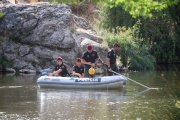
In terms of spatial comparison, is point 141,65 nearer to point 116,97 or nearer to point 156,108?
point 116,97

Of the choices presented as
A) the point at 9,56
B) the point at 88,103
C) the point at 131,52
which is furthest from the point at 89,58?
the point at 131,52

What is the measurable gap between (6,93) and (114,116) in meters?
5.69

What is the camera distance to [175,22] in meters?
35.3

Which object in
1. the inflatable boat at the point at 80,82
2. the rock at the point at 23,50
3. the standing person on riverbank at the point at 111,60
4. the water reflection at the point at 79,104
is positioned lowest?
the water reflection at the point at 79,104

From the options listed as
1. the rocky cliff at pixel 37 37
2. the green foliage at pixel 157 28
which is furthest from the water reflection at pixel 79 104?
the green foliage at pixel 157 28

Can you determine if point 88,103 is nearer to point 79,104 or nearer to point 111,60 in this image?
point 79,104

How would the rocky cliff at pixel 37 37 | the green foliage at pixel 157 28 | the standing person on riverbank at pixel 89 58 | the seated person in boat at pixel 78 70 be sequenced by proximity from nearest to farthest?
the seated person in boat at pixel 78 70 → the standing person on riverbank at pixel 89 58 → the rocky cliff at pixel 37 37 → the green foliage at pixel 157 28


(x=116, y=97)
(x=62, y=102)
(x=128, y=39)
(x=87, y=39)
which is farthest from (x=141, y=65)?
(x=62, y=102)

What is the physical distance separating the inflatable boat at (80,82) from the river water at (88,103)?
39 centimetres

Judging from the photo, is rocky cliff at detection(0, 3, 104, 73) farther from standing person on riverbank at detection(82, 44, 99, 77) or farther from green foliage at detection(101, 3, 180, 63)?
standing person on riverbank at detection(82, 44, 99, 77)

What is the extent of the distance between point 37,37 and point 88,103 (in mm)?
12487

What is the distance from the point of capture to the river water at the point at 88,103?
43.3 ft

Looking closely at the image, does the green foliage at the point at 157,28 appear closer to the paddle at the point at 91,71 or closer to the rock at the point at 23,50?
the rock at the point at 23,50

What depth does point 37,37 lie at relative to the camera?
2742 centimetres
